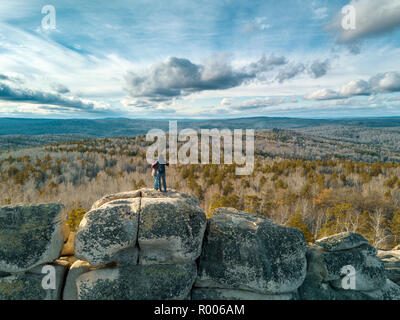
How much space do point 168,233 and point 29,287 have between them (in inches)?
185

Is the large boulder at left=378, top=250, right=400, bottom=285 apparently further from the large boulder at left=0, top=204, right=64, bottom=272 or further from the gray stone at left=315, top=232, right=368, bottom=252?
the large boulder at left=0, top=204, right=64, bottom=272

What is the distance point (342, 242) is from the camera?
8695 mm

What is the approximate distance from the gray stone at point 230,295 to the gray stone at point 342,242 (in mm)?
2648

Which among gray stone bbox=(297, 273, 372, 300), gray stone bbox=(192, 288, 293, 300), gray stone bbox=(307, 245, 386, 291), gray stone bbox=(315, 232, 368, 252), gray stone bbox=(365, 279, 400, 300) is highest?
gray stone bbox=(315, 232, 368, 252)

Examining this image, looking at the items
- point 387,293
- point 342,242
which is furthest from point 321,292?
point 387,293

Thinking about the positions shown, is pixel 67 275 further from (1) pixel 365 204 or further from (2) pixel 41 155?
(2) pixel 41 155

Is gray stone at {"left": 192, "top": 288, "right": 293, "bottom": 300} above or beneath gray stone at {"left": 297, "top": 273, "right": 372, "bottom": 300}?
above

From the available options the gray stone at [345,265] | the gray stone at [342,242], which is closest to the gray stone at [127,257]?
the gray stone at [345,265]

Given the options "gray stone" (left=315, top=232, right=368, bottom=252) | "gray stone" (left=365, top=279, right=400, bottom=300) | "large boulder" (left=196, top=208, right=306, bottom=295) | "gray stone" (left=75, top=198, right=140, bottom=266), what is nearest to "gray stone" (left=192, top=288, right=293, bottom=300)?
"large boulder" (left=196, top=208, right=306, bottom=295)

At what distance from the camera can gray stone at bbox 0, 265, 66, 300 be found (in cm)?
659

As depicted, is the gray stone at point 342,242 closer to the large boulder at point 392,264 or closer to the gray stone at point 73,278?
the large boulder at point 392,264

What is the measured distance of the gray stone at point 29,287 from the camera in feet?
21.6

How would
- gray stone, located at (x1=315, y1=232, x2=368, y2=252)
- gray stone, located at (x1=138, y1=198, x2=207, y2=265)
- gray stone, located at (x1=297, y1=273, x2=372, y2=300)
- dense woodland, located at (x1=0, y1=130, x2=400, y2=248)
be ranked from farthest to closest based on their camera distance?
dense woodland, located at (x1=0, y1=130, x2=400, y2=248) → gray stone, located at (x1=315, y1=232, x2=368, y2=252) → gray stone, located at (x1=297, y1=273, x2=372, y2=300) → gray stone, located at (x1=138, y1=198, x2=207, y2=265)

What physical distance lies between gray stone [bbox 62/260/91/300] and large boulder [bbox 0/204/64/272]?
2.44 ft
